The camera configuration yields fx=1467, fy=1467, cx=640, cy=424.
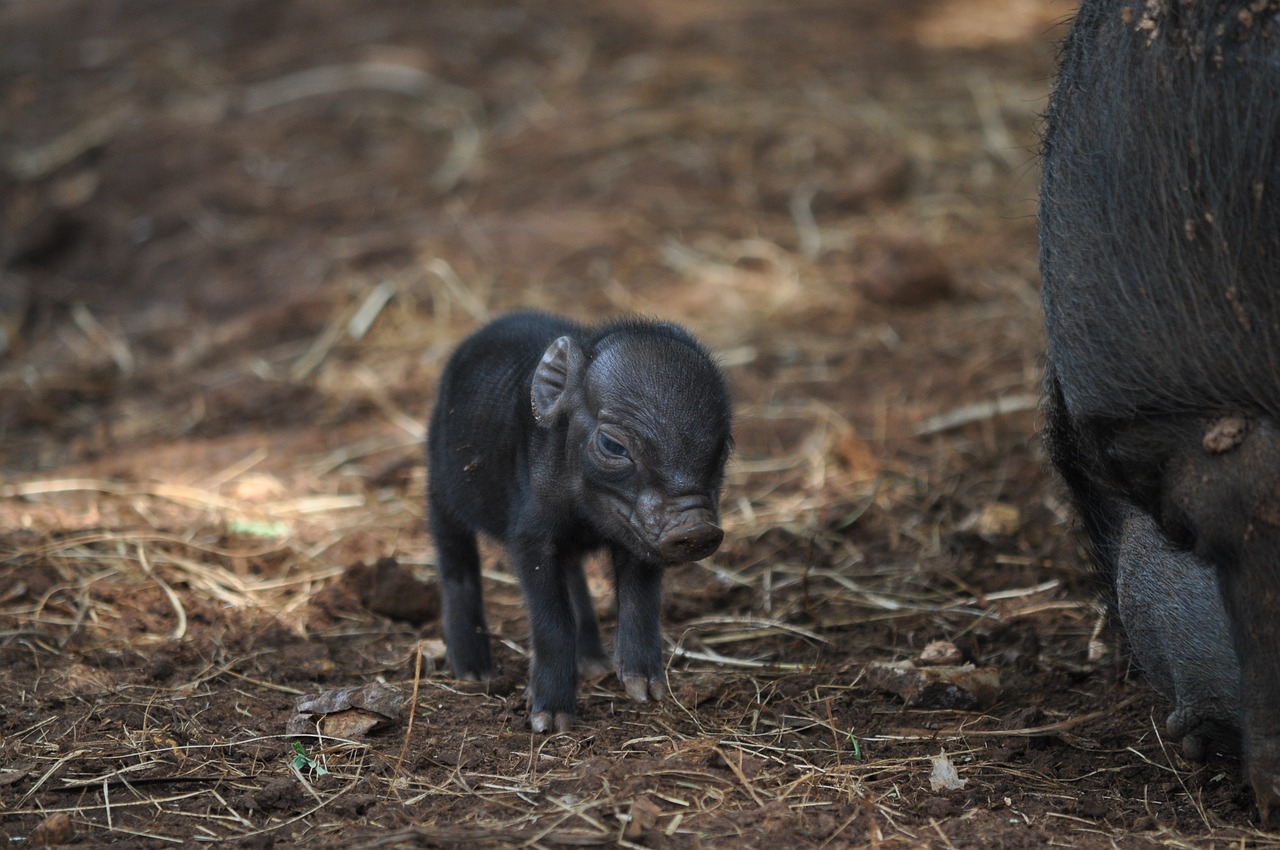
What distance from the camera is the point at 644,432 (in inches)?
128

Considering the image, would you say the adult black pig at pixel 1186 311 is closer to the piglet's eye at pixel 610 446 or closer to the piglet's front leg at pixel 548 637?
the piglet's eye at pixel 610 446

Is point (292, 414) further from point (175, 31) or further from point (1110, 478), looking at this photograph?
point (175, 31)

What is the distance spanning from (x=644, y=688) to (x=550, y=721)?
0.28m

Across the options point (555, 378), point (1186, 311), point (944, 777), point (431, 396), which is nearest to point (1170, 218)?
point (1186, 311)

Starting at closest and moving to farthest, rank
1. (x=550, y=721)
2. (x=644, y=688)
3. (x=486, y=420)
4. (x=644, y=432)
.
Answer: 1. (x=644, y=432)
2. (x=550, y=721)
3. (x=644, y=688)
4. (x=486, y=420)

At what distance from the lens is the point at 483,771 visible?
3193 millimetres

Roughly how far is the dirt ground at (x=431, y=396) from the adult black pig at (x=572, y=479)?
0.62ft

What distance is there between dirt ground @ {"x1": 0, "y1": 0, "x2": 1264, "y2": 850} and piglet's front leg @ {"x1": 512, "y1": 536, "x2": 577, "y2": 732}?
9 centimetres

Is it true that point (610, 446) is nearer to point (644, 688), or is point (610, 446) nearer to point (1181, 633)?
point (644, 688)

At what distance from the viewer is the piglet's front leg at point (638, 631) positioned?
11.8ft

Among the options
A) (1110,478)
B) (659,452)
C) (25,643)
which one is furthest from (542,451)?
(25,643)

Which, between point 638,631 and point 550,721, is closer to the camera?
point 550,721

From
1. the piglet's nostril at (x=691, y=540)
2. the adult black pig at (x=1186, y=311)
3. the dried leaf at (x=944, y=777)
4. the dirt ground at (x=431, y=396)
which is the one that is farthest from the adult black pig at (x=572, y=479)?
the adult black pig at (x=1186, y=311)

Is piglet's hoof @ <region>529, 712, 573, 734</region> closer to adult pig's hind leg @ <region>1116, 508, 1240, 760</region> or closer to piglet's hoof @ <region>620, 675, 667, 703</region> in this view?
piglet's hoof @ <region>620, 675, 667, 703</region>
